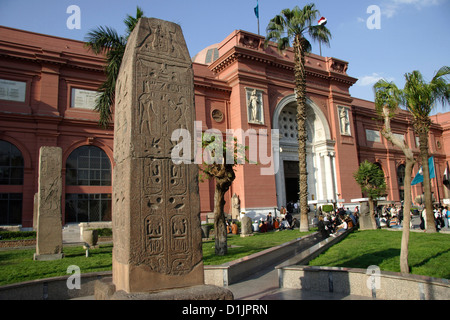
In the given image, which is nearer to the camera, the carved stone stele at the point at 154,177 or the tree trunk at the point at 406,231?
the carved stone stele at the point at 154,177

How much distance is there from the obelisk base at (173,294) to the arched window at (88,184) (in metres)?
16.6

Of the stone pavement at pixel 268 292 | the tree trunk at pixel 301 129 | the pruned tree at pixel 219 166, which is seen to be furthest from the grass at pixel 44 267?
the tree trunk at pixel 301 129

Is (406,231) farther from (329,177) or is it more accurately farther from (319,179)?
(319,179)

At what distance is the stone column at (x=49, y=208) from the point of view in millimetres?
9680

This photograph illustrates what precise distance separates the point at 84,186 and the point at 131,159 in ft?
56.3

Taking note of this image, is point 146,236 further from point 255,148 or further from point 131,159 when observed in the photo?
point 255,148

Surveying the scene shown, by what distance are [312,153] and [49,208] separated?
21.7m

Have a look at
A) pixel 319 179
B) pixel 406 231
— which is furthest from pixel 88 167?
pixel 406 231

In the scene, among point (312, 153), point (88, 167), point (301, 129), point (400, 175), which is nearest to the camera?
point (301, 129)

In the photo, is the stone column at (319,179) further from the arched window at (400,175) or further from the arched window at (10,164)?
the arched window at (10,164)

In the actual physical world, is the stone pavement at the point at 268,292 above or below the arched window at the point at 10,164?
below

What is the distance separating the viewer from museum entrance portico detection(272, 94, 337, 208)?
25.8 metres

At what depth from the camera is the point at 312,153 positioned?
27.7m

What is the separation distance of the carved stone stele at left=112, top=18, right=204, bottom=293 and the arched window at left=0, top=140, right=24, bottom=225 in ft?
54.1
